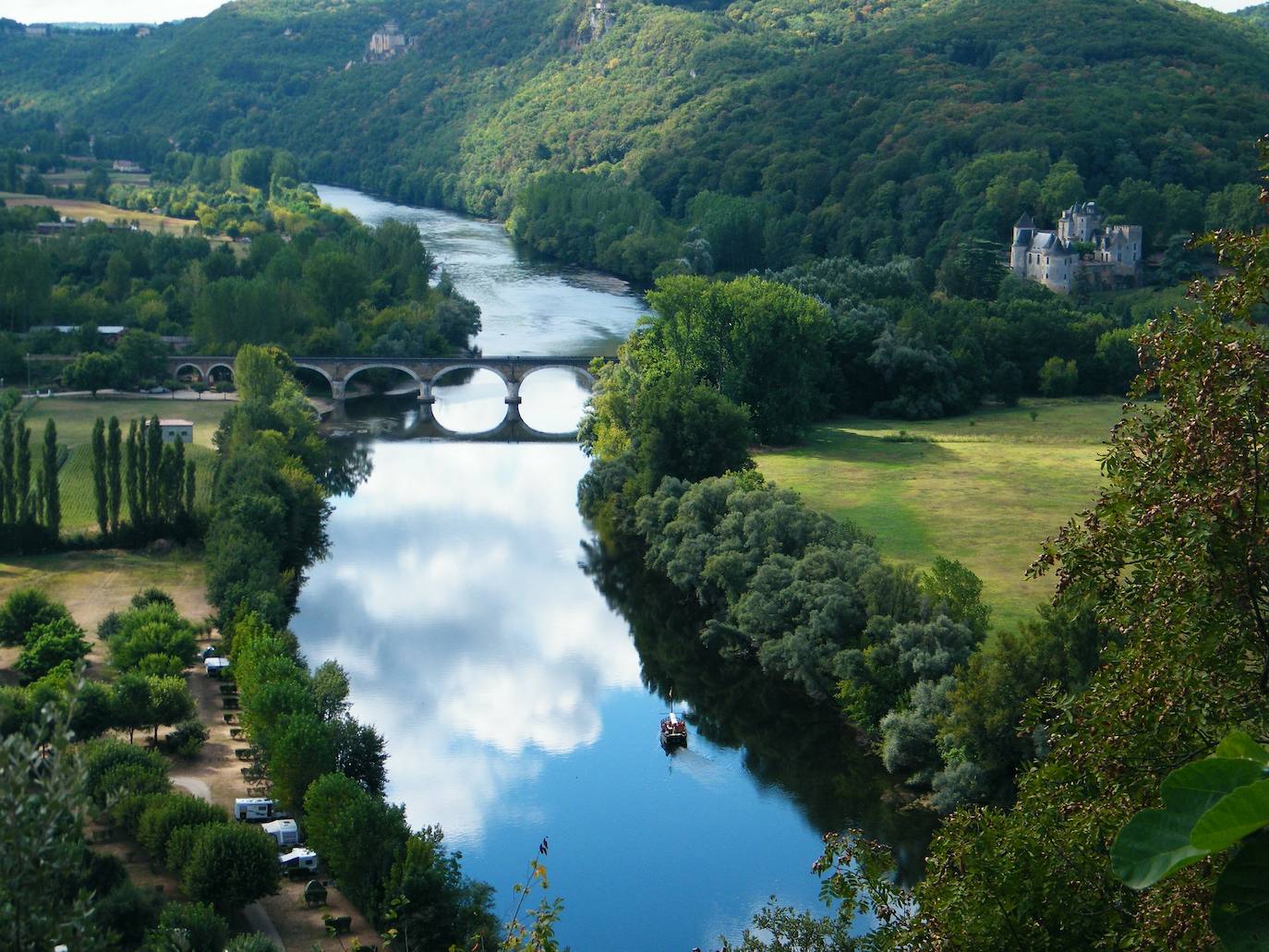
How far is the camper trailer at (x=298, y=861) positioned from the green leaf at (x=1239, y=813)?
22702 millimetres

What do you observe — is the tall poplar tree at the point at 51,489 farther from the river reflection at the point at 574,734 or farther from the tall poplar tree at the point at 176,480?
the river reflection at the point at 574,734

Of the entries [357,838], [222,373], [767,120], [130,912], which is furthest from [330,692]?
[767,120]

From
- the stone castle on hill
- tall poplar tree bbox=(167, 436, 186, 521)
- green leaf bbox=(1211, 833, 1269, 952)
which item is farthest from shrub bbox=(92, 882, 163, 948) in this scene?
the stone castle on hill

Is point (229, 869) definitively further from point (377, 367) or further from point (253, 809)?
point (377, 367)

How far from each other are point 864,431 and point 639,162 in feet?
208

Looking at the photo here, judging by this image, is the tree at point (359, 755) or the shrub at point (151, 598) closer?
the tree at point (359, 755)

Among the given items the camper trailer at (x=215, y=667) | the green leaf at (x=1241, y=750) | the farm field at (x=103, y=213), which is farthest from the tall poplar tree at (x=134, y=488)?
the farm field at (x=103, y=213)

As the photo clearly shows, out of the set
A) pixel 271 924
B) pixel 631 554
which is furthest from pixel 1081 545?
pixel 631 554

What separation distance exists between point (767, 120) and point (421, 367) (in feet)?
181

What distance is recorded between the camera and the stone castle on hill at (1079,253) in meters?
82.6

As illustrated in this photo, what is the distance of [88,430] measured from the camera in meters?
57.4

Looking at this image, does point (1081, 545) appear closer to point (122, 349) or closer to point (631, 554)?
point (631, 554)

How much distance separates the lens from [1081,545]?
9.48 metres

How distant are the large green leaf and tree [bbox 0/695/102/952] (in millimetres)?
3926
